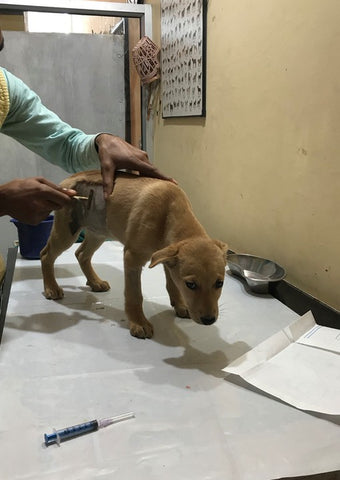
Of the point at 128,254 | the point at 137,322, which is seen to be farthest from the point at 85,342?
the point at 128,254

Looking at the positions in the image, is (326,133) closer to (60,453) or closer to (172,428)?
(172,428)

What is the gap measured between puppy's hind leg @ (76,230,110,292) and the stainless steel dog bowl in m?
0.53

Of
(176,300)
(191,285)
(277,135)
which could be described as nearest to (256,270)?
(176,300)

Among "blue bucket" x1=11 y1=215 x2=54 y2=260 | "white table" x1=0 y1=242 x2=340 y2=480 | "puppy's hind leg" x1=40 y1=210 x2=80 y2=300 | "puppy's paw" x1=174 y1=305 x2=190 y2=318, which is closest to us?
"white table" x1=0 y1=242 x2=340 y2=480

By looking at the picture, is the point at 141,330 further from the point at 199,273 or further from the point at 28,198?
the point at 28,198

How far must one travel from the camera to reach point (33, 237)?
192 cm

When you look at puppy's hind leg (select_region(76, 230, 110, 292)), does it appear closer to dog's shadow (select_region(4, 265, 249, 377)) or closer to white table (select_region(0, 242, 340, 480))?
dog's shadow (select_region(4, 265, 249, 377))

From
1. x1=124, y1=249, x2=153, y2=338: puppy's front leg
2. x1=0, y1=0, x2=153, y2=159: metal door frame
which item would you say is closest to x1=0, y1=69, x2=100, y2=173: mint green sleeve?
x1=124, y1=249, x2=153, y2=338: puppy's front leg

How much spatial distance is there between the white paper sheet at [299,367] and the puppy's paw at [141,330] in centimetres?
30

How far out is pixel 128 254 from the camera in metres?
1.27

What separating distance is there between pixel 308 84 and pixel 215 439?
1059mm

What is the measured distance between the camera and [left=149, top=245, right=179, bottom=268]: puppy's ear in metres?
1.03

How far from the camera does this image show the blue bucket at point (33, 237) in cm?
192

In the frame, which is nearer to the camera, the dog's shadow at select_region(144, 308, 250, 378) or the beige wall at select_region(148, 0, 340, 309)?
the dog's shadow at select_region(144, 308, 250, 378)
